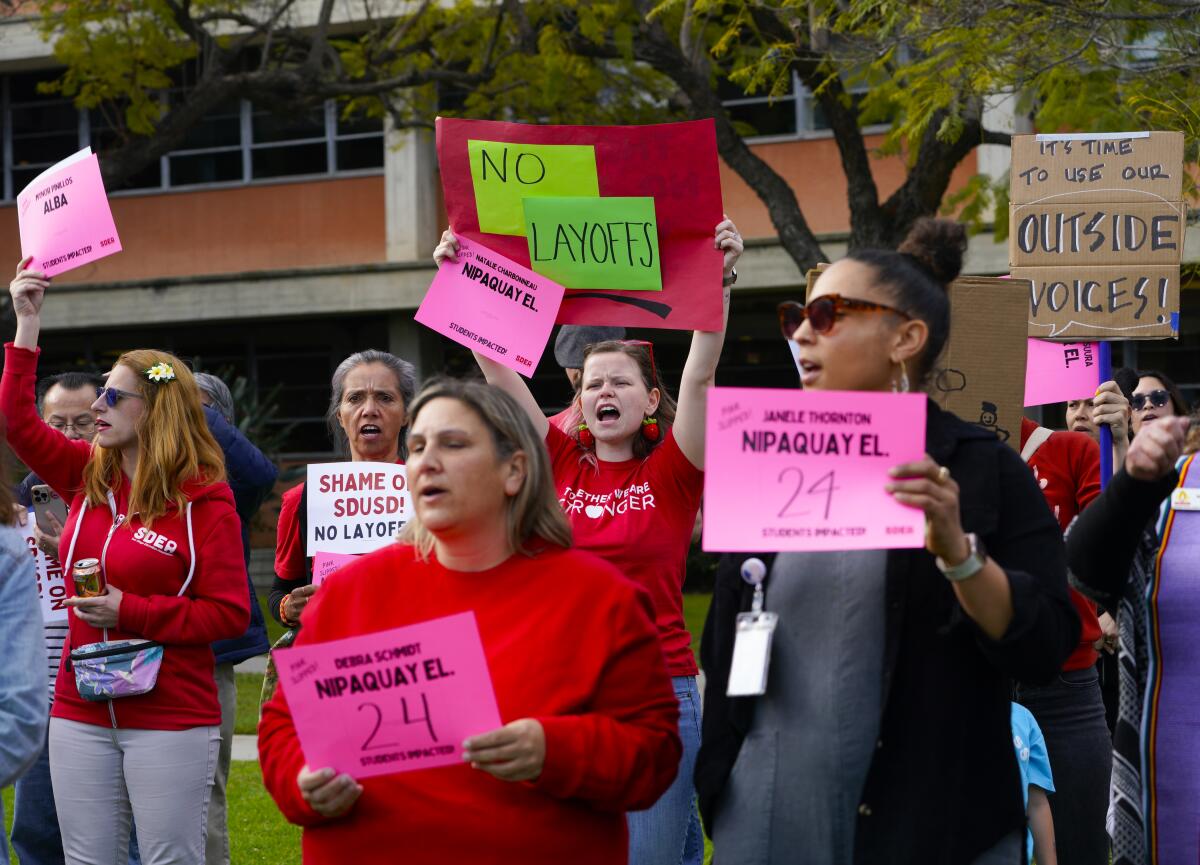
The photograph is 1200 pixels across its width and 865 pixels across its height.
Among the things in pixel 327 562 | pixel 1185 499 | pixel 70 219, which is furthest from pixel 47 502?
pixel 1185 499

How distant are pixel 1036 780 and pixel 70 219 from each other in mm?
3894

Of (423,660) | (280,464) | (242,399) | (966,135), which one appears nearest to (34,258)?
(423,660)

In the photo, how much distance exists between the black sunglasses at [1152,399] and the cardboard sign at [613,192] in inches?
111

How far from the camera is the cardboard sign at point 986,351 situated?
4406 mm

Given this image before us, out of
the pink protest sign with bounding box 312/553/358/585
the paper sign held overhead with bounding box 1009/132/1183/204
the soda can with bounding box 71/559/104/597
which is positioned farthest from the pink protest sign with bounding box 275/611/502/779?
the paper sign held overhead with bounding box 1009/132/1183/204

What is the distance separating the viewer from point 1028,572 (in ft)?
9.39

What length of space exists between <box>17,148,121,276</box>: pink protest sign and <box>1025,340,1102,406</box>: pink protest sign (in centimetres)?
350

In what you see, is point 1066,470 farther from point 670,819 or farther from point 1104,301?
point 670,819

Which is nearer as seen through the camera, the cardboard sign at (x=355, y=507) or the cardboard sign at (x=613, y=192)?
the cardboard sign at (x=613, y=192)

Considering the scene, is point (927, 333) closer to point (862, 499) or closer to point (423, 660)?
point (862, 499)

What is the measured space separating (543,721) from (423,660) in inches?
10.2

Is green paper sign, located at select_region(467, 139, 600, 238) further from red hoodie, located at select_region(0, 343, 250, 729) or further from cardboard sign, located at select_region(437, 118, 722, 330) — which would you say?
red hoodie, located at select_region(0, 343, 250, 729)

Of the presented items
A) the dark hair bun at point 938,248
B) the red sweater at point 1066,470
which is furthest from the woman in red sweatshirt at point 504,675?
the red sweater at point 1066,470

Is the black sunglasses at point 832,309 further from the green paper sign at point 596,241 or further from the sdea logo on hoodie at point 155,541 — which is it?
the sdea logo on hoodie at point 155,541
